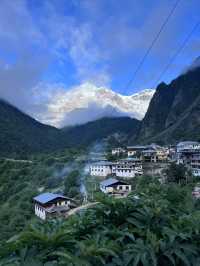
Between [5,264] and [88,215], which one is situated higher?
[88,215]

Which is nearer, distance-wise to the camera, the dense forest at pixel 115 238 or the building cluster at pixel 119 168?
the dense forest at pixel 115 238

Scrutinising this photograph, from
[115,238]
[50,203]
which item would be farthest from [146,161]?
[115,238]

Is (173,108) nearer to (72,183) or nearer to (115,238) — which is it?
(72,183)

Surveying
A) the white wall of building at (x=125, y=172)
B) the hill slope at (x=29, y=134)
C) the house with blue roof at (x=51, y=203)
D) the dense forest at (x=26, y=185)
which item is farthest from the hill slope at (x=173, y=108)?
the house with blue roof at (x=51, y=203)

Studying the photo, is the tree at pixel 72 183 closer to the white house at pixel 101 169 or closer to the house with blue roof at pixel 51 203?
the house with blue roof at pixel 51 203

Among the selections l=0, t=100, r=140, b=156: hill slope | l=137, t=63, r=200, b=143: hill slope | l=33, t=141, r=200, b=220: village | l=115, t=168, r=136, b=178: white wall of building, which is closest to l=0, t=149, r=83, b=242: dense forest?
l=33, t=141, r=200, b=220: village

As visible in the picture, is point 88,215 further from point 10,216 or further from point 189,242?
point 10,216

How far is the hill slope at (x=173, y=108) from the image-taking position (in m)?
104

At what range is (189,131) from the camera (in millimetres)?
92562

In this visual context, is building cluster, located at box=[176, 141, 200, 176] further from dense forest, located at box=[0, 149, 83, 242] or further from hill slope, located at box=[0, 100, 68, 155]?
hill slope, located at box=[0, 100, 68, 155]

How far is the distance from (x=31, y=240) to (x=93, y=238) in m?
0.44

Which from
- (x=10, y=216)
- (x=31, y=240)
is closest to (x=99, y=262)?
(x=31, y=240)

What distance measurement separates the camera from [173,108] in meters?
120

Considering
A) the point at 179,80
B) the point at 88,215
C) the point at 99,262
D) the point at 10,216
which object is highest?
the point at 179,80
